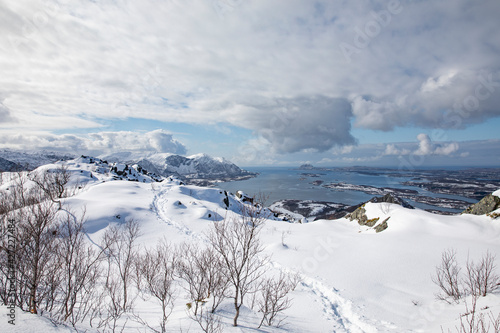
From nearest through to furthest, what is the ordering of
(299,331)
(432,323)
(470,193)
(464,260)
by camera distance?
1. (299,331)
2. (432,323)
3. (464,260)
4. (470,193)

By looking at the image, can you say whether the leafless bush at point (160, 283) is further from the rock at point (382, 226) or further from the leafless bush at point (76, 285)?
the rock at point (382, 226)

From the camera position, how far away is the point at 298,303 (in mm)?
13094

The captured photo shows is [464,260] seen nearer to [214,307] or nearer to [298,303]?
[298,303]

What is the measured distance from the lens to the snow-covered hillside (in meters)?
10.5

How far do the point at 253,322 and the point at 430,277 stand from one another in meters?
14.3

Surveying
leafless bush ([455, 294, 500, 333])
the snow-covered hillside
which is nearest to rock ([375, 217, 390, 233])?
the snow-covered hillside

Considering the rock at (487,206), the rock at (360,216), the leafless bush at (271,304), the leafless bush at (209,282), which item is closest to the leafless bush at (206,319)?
the leafless bush at (209,282)

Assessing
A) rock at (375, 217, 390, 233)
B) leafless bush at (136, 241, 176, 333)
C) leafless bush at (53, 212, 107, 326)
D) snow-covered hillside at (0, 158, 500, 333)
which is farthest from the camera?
rock at (375, 217, 390, 233)

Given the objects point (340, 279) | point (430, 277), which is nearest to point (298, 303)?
point (340, 279)

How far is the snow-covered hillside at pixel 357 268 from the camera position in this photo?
34.6 feet

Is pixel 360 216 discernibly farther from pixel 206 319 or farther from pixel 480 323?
pixel 206 319

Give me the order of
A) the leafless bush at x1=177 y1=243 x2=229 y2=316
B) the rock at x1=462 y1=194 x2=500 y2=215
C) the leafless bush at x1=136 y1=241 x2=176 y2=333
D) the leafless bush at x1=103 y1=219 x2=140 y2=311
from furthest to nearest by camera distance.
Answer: the rock at x1=462 y1=194 x2=500 y2=215 < the leafless bush at x1=103 y1=219 x2=140 y2=311 < the leafless bush at x1=177 y1=243 x2=229 y2=316 < the leafless bush at x1=136 y1=241 x2=176 y2=333

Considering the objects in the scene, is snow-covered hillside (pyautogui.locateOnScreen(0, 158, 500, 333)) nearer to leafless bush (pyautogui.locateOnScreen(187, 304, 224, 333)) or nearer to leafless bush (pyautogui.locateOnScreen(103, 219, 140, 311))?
leafless bush (pyautogui.locateOnScreen(187, 304, 224, 333))

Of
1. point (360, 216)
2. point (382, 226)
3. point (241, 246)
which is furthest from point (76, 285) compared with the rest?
point (360, 216)
